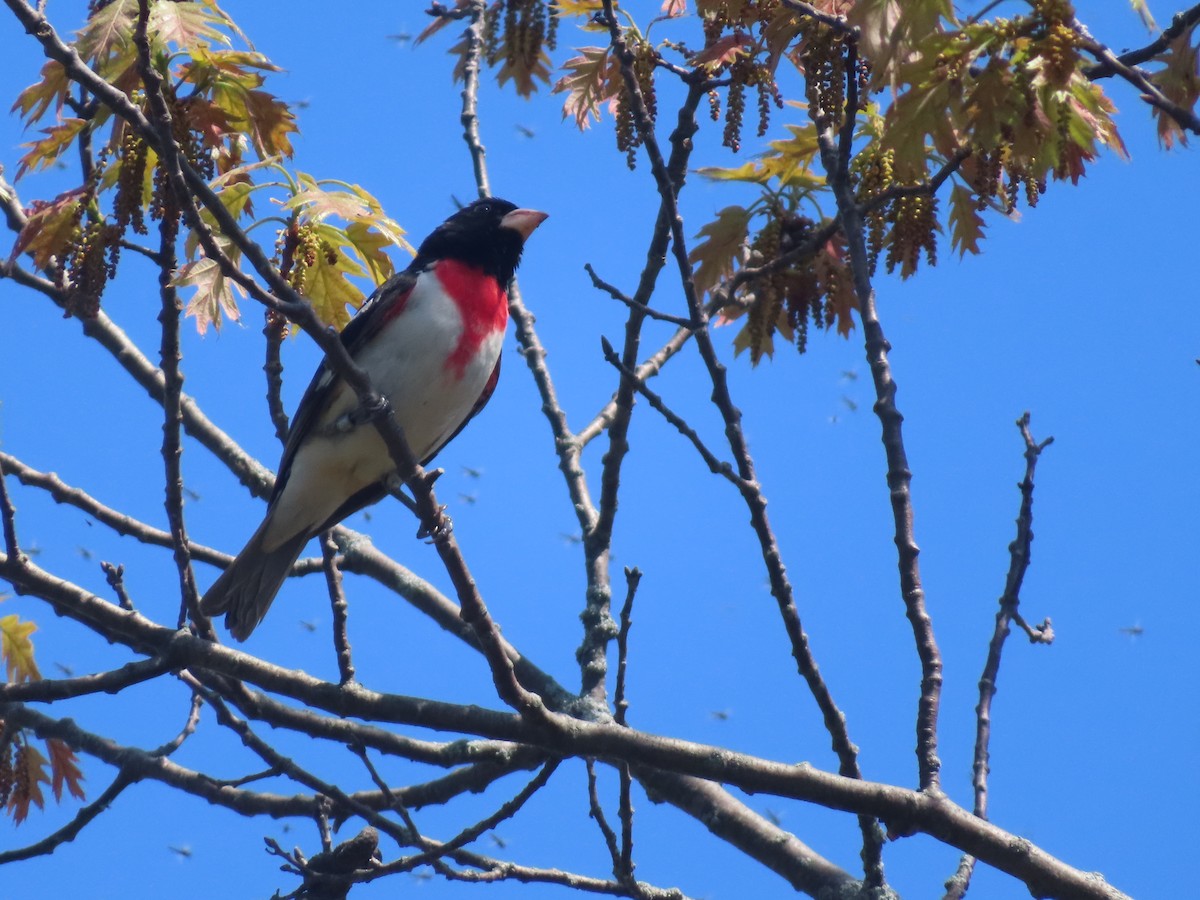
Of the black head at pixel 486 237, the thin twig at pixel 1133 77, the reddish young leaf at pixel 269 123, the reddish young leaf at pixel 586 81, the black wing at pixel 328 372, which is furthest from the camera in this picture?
the black head at pixel 486 237

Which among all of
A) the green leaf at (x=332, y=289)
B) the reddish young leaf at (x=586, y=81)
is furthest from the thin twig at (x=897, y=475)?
the green leaf at (x=332, y=289)

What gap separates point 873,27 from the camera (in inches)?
112

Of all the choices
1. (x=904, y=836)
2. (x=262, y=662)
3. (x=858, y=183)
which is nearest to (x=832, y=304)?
(x=858, y=183)

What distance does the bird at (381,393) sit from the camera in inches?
197

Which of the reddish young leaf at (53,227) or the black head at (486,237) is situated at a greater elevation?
the black head at (486,237)

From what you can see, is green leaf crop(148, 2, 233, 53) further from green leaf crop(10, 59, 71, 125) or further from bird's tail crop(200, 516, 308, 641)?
bird's tail crop(200, 516, 308, 641)

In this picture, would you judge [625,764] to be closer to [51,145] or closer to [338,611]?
[338,611]

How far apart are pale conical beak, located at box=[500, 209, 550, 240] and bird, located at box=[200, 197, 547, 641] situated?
0.37 metres

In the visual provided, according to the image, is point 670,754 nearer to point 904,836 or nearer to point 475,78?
point 904,836

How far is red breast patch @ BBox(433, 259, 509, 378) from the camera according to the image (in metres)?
5.14

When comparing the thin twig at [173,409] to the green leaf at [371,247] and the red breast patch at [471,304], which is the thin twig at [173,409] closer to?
the green leaf at [371,247]

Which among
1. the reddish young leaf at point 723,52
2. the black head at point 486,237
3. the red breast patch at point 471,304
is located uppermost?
the black head at point 486,237

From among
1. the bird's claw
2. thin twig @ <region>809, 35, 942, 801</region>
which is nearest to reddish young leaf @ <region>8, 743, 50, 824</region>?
the bird's claw

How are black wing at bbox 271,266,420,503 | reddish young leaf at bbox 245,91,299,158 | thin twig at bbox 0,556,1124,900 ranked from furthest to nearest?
1. black wing at bbox 271,266,420,503
2. reddish young leaf at bbox 245,91,299,158
3. thin twig at bbox 0,556,1124,900
